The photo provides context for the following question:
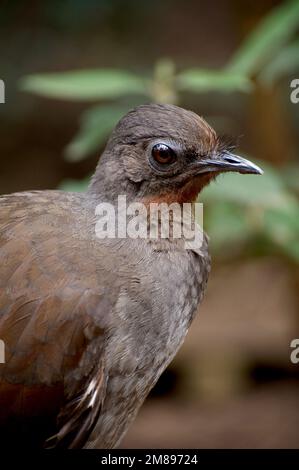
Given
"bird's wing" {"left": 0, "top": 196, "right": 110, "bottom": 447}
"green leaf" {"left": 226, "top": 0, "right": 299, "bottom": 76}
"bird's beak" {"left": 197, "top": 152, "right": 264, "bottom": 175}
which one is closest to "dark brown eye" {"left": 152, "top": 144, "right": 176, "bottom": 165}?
"bird's beak" {"left": 197, "top": 152, "right": 264, "bottom": 175}

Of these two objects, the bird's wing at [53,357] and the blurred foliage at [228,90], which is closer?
the bird's wing at [53,357]

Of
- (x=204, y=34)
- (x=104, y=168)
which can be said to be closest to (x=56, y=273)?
(x=104, y=168)

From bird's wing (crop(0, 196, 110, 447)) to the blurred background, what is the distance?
903 mm

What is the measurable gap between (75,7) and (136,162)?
4.01 metres

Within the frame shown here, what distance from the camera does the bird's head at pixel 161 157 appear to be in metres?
3.79

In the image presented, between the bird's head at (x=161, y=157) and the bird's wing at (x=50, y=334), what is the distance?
14.3 inches

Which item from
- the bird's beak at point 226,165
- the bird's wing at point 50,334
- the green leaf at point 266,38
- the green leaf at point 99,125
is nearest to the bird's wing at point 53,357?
the bird's wing at point 50,334

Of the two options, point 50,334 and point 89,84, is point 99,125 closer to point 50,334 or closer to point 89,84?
point 89,84

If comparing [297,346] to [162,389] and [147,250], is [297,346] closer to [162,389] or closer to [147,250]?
[162,389]

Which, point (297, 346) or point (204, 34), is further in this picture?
point (204, 34)

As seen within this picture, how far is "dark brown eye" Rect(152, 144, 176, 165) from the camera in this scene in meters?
3.78

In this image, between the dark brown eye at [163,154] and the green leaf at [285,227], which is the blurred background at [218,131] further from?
the dark brown eye at [163,154]

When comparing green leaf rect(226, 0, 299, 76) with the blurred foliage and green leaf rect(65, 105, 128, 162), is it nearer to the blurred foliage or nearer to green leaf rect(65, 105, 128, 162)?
the blurred foliage

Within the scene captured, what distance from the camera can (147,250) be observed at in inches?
148
